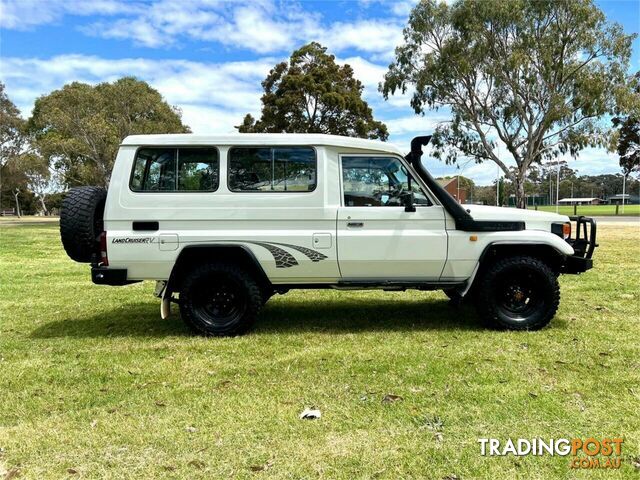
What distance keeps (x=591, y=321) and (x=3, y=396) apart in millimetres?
6078

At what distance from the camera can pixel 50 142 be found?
32656 millimetres

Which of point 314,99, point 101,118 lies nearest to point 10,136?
point 101,118

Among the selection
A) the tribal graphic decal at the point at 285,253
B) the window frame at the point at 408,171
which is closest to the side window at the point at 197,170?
the tribal graphic decal at the point at 285,253

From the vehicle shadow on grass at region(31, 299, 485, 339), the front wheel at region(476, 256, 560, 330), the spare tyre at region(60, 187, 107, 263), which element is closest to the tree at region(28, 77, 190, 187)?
the vehicle shadow on grass at region(31, 299, 485, 339)

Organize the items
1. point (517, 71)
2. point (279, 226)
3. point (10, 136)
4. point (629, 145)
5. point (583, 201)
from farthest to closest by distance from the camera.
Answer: point (583, 201), point (629, 145), point (10, 136), point (517, 71), point (279, 226)

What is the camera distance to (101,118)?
102 feet

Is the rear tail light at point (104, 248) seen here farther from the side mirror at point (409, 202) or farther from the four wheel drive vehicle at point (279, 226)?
the side mirror at point (409, 202)

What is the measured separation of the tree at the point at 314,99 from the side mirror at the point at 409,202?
2411 centimetres

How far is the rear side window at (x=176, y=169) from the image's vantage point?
5.42m

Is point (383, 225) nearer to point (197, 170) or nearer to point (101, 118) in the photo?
point (197, 170)

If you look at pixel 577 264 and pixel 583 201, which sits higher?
pixel 583 201

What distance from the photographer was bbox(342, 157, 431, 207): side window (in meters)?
5.49

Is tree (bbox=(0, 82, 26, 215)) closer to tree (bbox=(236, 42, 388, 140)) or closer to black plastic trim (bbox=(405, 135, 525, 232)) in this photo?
tree (bbox=(236, 42, 388, 140))

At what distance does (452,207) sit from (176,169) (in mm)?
2999
